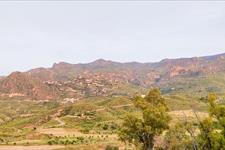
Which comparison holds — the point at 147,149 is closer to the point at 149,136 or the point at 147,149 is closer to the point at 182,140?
the point at 149,136

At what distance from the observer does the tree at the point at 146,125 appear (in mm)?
66438

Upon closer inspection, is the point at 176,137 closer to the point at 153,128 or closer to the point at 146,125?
the point at 153,128

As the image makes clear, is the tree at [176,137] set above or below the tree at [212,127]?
below

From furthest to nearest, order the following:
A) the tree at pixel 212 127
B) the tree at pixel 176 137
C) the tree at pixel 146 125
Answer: the tree at pixel 146 125 < the tree at pixel 176 137 < the tree at pixel 212 127

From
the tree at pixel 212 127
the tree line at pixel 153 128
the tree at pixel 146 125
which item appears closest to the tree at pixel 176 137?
the tree line at pixel 153 128

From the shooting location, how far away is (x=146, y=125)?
66.8 meters

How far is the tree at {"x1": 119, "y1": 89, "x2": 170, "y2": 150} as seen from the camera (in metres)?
66.4

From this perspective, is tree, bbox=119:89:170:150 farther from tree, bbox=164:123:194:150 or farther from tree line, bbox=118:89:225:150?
tree, bbox=164:123:194:150

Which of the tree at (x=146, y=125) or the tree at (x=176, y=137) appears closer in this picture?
the tree at (x=176, y=137)

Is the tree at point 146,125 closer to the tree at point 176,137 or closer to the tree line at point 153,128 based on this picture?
the tree line at point 153,128

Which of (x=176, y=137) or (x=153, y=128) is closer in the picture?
(x=176, y=137)

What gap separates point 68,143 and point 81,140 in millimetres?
7254

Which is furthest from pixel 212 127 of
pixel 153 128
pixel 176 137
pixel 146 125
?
pixel 153 128

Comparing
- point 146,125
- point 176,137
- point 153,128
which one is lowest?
point 176,137
